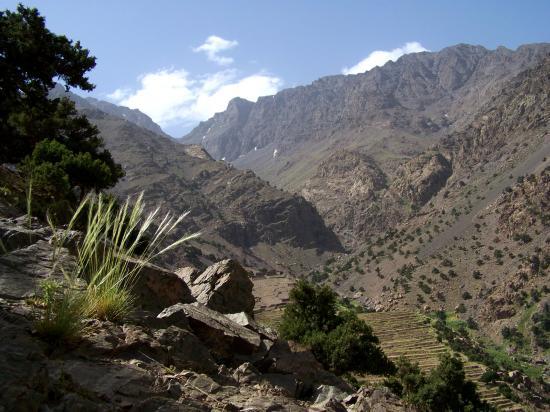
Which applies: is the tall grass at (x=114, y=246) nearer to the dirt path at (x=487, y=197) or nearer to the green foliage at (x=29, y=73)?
the green foliage at (x=29, y=73)

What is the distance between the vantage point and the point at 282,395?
6562 millimetres

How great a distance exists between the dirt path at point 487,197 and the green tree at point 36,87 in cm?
11848

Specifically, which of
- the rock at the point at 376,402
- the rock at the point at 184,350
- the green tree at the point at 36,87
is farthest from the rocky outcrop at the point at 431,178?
the rock at the point at 184,350

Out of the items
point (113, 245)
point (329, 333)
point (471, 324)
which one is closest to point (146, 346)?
point (113, 245)

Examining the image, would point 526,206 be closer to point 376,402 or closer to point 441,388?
point 441,388

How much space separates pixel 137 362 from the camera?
204 inches

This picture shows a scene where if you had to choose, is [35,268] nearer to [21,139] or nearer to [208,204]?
[21,139]

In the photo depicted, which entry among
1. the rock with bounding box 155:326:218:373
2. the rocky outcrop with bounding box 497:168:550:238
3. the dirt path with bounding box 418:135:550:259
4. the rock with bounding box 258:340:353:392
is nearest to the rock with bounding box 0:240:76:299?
the rock with bounding box 155:326:218:373

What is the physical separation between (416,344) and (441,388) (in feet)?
127

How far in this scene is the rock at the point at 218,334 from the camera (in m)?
8.41

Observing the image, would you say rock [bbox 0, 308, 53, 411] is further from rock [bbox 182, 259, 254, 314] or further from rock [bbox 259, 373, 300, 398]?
rock [bbox 182, 259, 254, 314]

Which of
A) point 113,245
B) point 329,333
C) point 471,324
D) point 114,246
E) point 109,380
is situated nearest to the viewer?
point 114,246

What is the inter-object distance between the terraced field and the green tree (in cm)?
3863

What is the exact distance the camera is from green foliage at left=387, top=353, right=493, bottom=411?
31.8 meters
